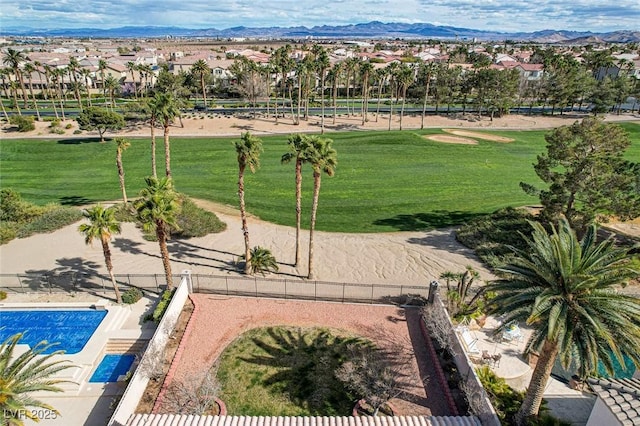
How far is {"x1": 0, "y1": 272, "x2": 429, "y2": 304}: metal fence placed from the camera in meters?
28.7

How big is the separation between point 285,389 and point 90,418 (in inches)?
388

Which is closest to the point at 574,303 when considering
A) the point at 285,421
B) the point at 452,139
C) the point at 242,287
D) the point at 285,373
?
the point at 285,421

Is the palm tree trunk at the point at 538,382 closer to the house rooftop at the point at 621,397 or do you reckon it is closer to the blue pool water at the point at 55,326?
the house rooftop at the point at 621,397

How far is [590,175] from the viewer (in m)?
30.6

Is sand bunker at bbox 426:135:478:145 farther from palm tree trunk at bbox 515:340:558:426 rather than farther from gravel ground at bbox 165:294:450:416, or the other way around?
palm tree trunk at bbox 515:340:558:426

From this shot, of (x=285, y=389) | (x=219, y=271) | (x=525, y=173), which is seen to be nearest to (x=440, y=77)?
(x=525, y=173)

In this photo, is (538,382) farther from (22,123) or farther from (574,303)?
(22,123)

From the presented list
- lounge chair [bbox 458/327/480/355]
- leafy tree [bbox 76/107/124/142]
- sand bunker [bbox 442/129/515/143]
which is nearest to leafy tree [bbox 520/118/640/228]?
lounge chair [bbox 458/327/480/355]

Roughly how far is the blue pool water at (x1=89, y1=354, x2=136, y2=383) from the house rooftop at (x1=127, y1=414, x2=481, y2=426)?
17.5 ft

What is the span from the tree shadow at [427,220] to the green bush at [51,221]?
98.6 ft

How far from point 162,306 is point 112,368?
4.67 metres

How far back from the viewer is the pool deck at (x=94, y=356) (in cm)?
2110

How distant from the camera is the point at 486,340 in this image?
25625 millimetres

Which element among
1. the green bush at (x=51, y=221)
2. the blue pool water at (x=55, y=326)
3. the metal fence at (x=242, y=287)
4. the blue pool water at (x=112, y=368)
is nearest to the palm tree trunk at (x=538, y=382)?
the metal fence at (x=242, y=287)
